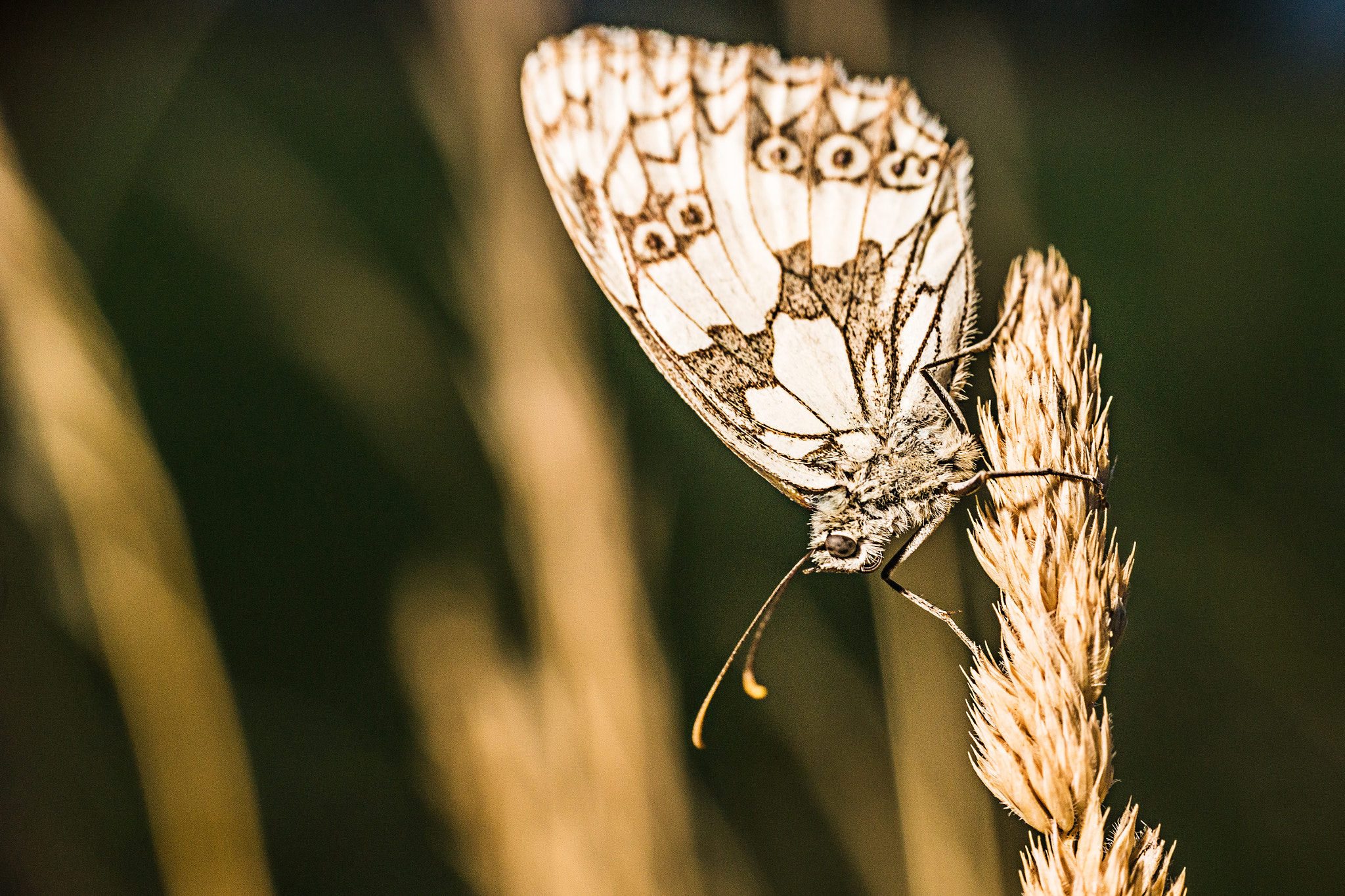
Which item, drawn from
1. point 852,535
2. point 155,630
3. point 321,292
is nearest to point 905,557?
point 852,535

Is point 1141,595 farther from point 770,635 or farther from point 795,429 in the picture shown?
point 795,429

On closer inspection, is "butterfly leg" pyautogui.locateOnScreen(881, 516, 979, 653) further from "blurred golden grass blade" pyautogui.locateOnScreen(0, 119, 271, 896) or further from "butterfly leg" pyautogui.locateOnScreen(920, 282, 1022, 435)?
"blurred golden grass blade" pyautogui.locateOnScreen(0, 119, 271, 896)

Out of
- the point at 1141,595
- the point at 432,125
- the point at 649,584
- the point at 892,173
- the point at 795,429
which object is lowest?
the point at 1141,595

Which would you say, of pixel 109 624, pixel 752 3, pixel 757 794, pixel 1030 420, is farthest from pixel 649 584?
pixel 752 3

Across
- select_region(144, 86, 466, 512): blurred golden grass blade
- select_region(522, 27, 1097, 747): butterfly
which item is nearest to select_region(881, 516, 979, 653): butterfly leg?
select_region(522, 27, 1097, 747): butterfly

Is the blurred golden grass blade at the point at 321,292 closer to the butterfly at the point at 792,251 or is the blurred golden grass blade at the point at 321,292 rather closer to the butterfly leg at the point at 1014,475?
the butterfly at the point at 792,251

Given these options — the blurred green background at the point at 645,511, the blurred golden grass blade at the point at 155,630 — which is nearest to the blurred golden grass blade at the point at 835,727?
the blurred green background at the point at 645,511

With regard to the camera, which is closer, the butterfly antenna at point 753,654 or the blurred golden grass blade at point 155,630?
the butterfly antenna at point 753,654

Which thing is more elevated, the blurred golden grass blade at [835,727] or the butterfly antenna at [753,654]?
the butterfly antenna at [753,654]
